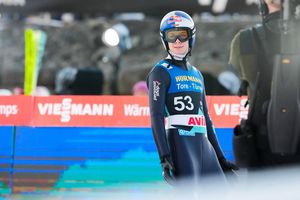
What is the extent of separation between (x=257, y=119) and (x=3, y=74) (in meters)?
10.4

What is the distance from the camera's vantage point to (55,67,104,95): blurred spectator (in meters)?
11.0

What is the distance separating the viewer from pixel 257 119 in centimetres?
425

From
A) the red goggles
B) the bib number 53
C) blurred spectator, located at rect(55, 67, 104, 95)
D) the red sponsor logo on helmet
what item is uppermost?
the red sponsor logo on helmet

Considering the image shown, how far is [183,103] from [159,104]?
0.18 m

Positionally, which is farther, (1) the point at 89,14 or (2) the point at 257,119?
(1) the point at 89,14

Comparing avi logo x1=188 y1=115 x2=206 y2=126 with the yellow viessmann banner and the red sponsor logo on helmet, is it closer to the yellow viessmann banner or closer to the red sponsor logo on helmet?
the red sponsor logo on helmet

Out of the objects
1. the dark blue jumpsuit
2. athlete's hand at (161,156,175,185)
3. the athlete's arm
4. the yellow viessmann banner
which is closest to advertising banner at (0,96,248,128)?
the yellow viessmann banner

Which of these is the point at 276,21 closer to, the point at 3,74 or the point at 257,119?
the point at 257,119

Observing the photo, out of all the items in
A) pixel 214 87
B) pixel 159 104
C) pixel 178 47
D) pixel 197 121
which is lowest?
pixel 214 87

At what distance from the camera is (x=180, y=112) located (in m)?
4.48

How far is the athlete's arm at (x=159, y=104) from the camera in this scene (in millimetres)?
4285

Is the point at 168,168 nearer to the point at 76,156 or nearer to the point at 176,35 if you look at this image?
the point at 176,35

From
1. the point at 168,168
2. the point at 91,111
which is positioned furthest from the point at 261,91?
the point at 91,111

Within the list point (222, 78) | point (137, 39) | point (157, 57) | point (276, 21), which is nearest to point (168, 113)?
point (276, 21)
